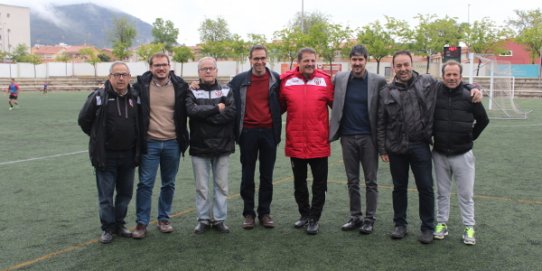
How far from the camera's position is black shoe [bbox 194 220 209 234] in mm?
5797

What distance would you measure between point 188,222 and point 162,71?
182cm

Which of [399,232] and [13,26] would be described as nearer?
[399,232]

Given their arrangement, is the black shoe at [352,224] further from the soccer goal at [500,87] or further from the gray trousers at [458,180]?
the soccer goal at [500,87]

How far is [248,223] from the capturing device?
5.97m

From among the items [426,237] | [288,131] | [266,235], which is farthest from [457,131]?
[266,235]

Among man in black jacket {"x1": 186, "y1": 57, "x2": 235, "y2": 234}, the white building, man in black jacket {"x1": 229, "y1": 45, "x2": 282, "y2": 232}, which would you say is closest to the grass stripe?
man in black jacket {"x1": 186, "y1": 57, "x2": 235, "y2": 234}

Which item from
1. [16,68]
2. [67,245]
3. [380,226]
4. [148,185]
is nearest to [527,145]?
[380,226]

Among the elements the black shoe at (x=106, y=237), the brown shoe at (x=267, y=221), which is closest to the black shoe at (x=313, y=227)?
the brown shoe at (x=267, y=221)

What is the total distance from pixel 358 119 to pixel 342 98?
272 millimetres

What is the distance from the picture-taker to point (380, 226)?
602 centimetres

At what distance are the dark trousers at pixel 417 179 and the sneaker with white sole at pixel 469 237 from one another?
32 cm

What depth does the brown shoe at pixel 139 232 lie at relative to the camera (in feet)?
18.3

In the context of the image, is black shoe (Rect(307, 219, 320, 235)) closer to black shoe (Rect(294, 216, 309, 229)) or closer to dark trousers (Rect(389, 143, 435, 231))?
black shoe (Rect(294, 216, 309, 229))

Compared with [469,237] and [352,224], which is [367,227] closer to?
[352,224]
